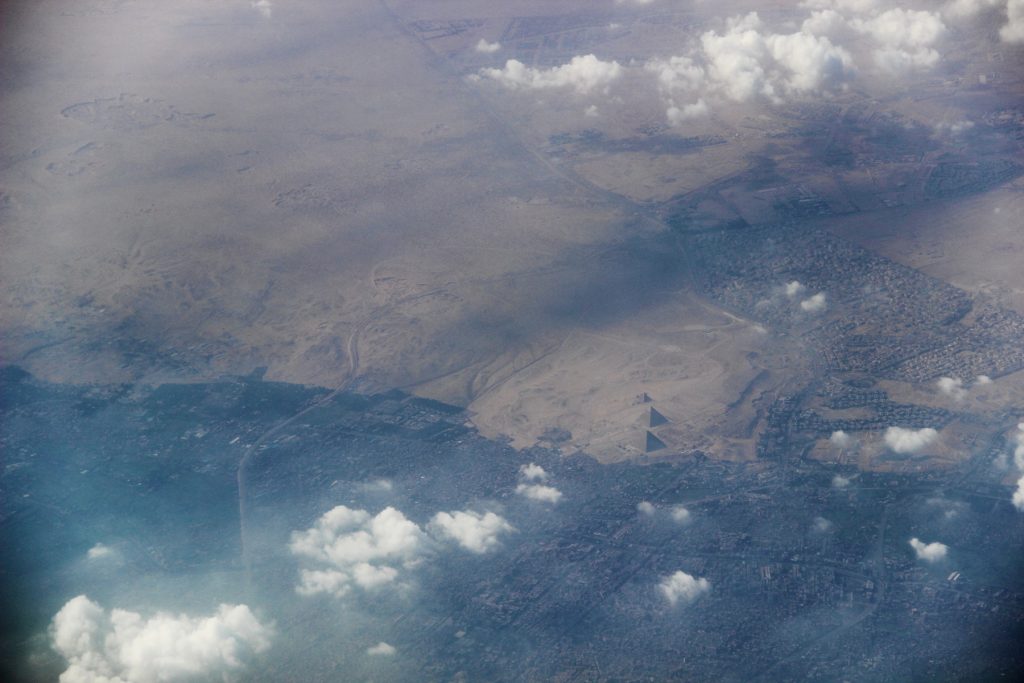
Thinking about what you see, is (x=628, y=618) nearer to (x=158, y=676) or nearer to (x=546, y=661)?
(x=546, y=661)

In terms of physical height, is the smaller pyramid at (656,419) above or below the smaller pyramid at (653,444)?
above

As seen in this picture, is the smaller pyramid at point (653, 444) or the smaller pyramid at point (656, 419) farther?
the smaller pyramid at point (656, 419)

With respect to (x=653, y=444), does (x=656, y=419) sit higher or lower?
higher

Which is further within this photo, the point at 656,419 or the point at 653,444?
the point at 656,419

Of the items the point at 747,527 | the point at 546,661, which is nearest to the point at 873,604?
the point at 747,527
